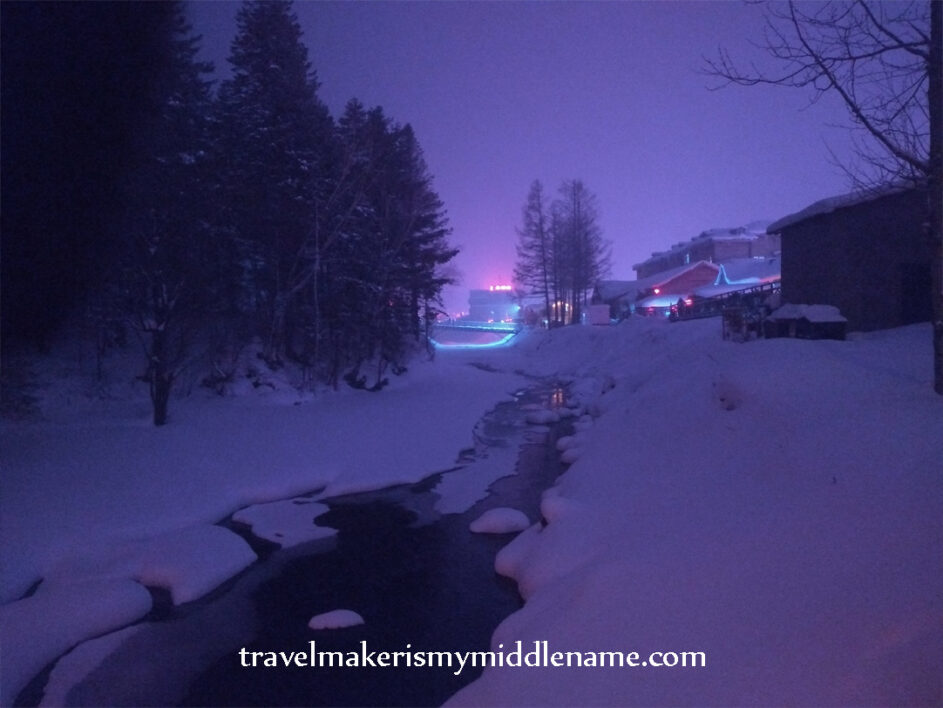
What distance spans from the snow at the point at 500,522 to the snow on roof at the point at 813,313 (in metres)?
9.69

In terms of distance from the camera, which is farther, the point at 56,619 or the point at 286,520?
the point at 286,520

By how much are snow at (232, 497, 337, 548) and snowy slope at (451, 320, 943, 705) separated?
3265 mm

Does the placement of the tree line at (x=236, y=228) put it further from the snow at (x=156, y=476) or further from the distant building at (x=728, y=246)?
the distant building at (x=728, y=246)

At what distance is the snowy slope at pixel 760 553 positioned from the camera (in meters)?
3.92

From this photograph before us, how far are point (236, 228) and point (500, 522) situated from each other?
14.7 m

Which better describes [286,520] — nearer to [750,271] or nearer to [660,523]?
[660,523]

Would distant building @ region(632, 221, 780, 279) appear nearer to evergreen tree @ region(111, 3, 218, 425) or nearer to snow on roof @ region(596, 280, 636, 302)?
snow on roof @ region(596, 280, 636, 302)

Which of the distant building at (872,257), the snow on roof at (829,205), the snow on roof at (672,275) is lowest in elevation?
the distant building at (872,257)

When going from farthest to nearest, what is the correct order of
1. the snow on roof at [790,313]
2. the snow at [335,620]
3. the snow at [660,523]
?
the snow on roof at [790,313]
the snow at [335,620]
the snow at [660,523]

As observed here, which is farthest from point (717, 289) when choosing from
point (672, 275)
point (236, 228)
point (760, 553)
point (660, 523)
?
point (760, 553)

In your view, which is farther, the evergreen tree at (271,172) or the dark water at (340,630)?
the evergreen tree at (271,172)

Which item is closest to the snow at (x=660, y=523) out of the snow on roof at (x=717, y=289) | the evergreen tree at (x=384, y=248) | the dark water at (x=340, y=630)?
the dark water at (x=340, y=630)

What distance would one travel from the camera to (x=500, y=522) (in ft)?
29.9

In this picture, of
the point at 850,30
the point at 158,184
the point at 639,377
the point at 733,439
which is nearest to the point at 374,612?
the point at 733,439
